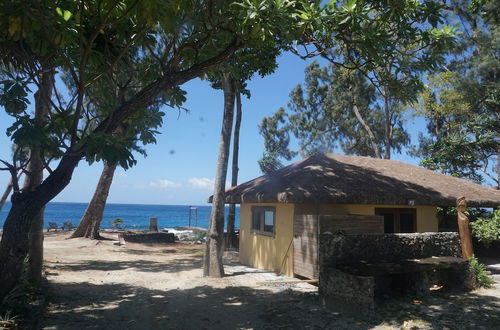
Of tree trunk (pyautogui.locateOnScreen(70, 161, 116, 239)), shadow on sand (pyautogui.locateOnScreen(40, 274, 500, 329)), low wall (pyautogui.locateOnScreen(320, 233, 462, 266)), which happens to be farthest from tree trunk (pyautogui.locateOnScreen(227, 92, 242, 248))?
low wall (pyautogui.locateOnScreen(320, 233, 462, 266))

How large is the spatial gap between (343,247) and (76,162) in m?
5.35

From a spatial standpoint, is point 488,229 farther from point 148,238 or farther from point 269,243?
point 148,238

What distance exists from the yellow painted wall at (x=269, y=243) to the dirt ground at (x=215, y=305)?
662mm

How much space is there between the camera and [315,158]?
13.6 metres

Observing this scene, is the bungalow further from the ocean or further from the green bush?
the ocean

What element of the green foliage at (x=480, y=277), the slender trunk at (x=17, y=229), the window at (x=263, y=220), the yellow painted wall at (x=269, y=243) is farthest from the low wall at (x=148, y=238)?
the green foliage at (x=480, y=277)

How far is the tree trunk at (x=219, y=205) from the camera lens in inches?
411

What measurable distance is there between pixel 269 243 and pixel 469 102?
17367 mm

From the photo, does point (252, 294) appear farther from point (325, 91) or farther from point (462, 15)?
point (325, 91)

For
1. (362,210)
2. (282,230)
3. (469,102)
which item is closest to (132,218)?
(469,102)

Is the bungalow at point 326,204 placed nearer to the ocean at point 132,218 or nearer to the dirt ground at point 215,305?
the dirt ground at point 215,305

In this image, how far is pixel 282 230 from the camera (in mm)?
11227

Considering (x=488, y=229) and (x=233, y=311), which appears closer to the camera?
(x=233, y=311)

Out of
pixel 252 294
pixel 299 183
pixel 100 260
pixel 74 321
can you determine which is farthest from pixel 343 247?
pixel 100 260
